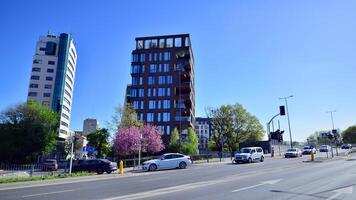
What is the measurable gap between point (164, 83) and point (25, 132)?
34.9 meters

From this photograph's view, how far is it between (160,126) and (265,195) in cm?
6261

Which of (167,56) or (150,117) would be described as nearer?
(150,117)

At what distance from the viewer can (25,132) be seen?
5341 cm

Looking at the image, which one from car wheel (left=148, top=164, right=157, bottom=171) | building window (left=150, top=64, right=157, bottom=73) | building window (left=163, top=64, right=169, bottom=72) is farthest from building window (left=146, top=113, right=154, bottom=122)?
car wheel (left=148, top=164, right=157, bottom=171)

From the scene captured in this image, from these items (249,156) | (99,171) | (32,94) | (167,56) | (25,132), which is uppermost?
(167,56)

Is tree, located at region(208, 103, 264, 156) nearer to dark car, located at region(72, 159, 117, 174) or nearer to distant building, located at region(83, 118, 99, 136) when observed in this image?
dark car, located at region(72, 159, 117, 174)

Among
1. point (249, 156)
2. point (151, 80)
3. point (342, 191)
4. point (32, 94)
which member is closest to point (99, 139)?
point (151, 80)

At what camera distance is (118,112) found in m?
52.9

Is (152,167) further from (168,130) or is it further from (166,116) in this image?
(166,116)

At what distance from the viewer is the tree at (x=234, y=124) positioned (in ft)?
242

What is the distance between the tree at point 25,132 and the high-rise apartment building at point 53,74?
46.6 m

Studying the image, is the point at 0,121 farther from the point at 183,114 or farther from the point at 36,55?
the point at 36,55

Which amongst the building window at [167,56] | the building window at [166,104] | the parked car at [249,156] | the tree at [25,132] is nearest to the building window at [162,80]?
the building window at [167,56]

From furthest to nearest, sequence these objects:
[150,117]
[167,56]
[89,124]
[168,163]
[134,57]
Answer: [89,124], [134,57], [167,56], [150,117], [168,163]
